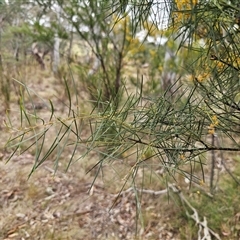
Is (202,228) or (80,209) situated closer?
(202,228)

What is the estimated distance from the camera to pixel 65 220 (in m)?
1.78

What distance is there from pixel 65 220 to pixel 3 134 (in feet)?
4.85

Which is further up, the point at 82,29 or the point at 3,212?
the point at 82,29

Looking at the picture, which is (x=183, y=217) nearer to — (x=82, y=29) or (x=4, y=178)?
(x=4, y=178)

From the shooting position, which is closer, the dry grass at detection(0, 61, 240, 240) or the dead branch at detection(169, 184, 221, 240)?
the dead branch at detection(169, 184, 221, 240)

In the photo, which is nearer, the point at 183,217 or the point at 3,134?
the point at 183,217

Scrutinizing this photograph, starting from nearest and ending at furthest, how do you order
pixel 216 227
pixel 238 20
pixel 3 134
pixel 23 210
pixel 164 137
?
pixel 238 20 < pixel 164 137 < pixel 216 227 < pixel 23 210 < pixel 3 134

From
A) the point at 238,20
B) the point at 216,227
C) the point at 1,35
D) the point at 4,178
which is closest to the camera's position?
the point at 238,20

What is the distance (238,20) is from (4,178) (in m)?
2.02

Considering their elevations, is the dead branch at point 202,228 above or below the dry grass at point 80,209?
above

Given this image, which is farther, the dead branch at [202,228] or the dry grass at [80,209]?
the dry grass at [80,209]

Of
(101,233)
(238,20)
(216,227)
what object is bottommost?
(101,233)

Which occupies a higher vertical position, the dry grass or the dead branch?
the dead branch

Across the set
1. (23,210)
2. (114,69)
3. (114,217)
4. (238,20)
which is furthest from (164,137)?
(114,69)
